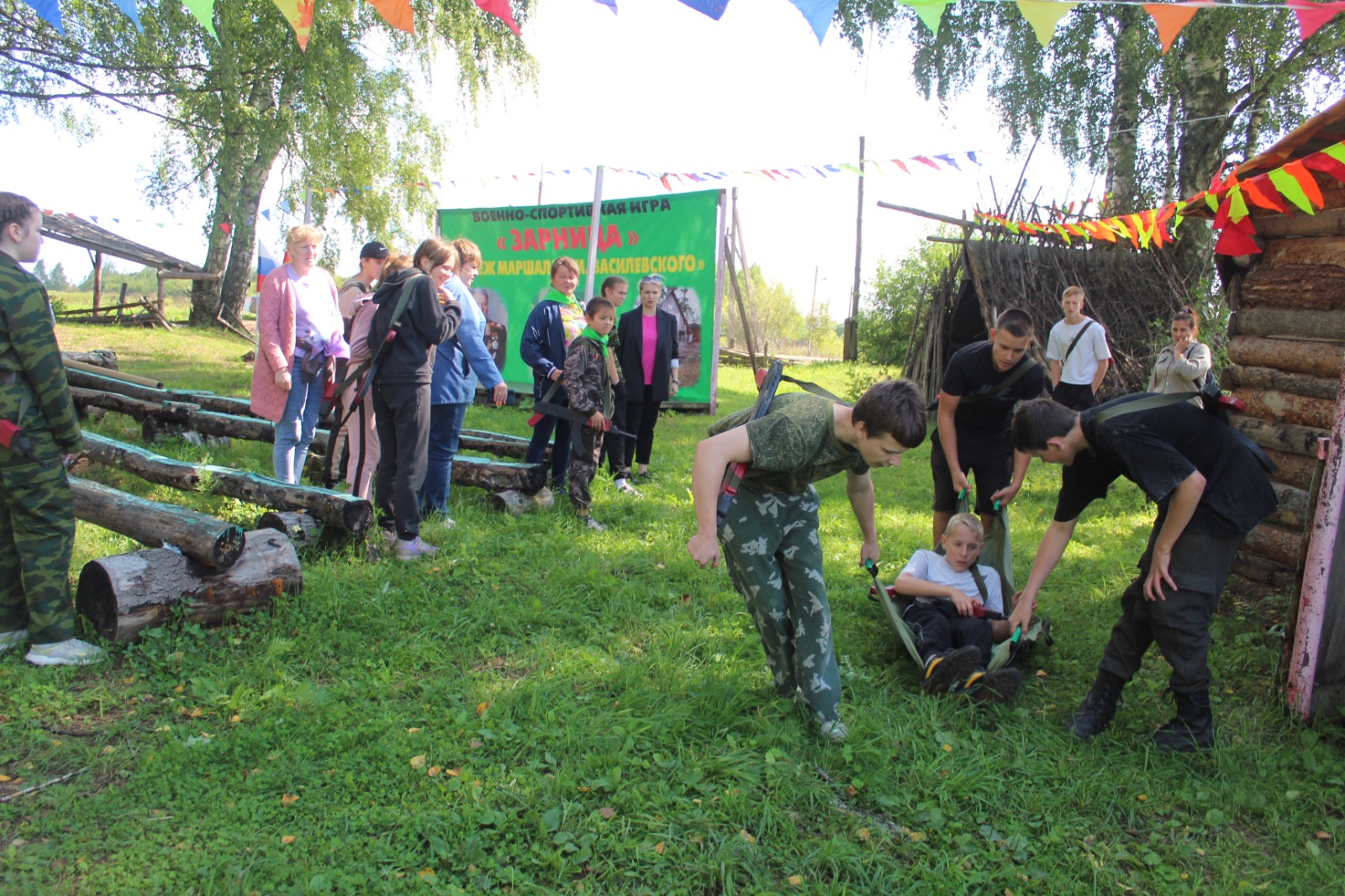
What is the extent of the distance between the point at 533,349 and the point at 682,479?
6.72 ft

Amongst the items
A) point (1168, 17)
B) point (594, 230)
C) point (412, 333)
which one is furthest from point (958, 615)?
point (594, 230)

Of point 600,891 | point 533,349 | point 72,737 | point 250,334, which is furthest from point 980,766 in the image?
point 250,334

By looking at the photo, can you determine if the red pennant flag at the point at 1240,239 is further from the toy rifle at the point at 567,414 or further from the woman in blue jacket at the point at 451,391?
the woman in blue jacket at the point at 451,391

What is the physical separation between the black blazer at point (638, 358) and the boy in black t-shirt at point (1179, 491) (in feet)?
14.7

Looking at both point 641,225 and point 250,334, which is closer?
point 641,225

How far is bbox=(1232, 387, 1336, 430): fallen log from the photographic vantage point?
5000 mm

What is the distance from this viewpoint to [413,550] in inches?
209

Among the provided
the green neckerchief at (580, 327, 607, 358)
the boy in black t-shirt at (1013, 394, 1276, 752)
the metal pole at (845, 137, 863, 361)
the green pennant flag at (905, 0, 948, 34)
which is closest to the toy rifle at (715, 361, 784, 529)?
the boy in black t-shirt at (1013, 394, 1276, 752)

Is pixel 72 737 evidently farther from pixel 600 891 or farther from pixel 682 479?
pixel 682 479

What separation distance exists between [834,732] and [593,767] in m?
1.00

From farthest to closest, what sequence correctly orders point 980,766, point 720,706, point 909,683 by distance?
point 909,683, point 720,706, point 980,766

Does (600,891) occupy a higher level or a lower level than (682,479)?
lower

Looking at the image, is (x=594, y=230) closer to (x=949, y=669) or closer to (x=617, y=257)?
(x=617, y=257)

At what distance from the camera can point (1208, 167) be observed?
12891mm
